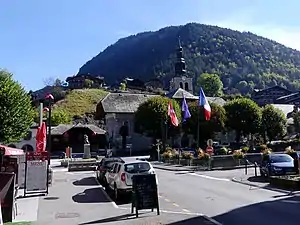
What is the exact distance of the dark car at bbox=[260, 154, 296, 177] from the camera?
26.0 meters

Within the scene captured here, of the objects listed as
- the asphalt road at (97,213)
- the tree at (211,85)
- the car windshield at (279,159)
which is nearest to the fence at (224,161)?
the car windshield at (279,159)

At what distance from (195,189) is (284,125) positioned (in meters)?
61.5

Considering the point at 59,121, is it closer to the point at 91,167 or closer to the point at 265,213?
the point at 91,167

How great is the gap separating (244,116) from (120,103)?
992 inches

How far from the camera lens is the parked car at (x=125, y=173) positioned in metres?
19.0

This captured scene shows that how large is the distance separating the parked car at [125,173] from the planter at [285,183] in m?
6.89

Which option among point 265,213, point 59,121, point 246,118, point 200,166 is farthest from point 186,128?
point 265,213

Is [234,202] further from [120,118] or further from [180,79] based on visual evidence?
[180,79]

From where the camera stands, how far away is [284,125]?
7944 centimetres

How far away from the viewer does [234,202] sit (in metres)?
17.2

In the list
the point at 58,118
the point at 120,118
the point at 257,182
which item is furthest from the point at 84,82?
the point at 257,182

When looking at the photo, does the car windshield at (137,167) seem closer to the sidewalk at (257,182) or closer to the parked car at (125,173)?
the parked car at (125,173)

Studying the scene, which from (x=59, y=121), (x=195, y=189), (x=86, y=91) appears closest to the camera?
(x=195, y=189)

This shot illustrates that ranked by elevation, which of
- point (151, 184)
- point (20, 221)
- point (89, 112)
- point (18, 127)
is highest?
point (89, 112)
